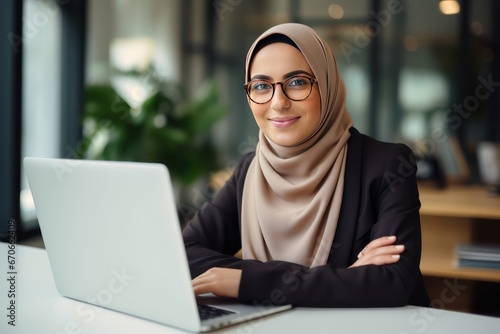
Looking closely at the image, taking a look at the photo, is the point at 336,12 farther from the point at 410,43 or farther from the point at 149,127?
the point at 149,127

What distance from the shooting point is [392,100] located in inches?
255

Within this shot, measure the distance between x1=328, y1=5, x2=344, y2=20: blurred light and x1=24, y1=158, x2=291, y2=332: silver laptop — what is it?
5554 mm

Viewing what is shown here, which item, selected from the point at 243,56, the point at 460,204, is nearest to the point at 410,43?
the point at 243,56

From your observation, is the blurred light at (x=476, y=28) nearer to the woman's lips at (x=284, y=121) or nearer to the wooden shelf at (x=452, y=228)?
the wooden shelf at (x=452, y=228)

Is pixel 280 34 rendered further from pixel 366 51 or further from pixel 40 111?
pixel 366 51

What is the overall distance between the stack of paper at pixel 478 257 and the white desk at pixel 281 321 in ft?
6.63

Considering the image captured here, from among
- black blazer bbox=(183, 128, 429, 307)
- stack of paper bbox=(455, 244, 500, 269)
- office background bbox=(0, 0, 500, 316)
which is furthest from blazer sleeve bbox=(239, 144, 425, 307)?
office background bbox=(0, 0, 500, 316)

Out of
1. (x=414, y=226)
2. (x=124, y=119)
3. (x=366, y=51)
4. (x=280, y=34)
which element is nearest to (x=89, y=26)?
(x=124, y=119)

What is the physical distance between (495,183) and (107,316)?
3.56m

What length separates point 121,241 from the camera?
1.14m

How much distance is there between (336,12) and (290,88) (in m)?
5.18

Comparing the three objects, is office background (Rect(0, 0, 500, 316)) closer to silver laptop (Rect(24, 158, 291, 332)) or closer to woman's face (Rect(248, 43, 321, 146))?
woman's face (Rect(248, 43, 321, 146))

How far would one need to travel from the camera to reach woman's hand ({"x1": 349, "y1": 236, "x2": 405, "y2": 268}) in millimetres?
1400

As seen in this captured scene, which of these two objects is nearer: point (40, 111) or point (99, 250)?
point (99, 250)
